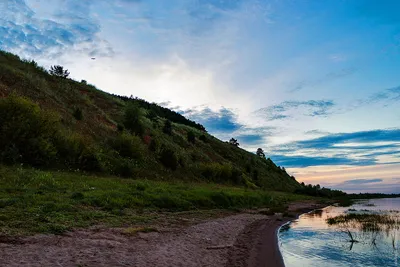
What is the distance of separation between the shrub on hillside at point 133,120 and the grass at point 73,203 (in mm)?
25918

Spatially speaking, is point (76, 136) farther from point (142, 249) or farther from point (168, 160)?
point (142, 249)

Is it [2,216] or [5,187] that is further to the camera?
[5,187]

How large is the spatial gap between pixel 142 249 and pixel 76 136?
25.6m

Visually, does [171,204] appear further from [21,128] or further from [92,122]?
[92,122]

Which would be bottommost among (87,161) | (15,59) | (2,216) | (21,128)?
(2,216)

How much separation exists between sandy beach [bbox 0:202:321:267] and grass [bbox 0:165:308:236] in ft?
4.59

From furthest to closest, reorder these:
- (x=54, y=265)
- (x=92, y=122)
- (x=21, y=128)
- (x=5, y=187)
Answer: (x=92, y=122), (x=21, y=128), (x=5, y=187), (x=54, y=265)

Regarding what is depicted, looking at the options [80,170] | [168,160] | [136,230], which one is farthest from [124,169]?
[136,230]

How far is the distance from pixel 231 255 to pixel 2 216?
9.06m

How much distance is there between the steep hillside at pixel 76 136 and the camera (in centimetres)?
2811

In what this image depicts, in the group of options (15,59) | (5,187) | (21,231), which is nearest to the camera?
(21,231)

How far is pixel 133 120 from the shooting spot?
5459 centimetres

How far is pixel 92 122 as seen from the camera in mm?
45469

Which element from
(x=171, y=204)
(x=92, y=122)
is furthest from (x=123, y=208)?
(x=92, y=122)
